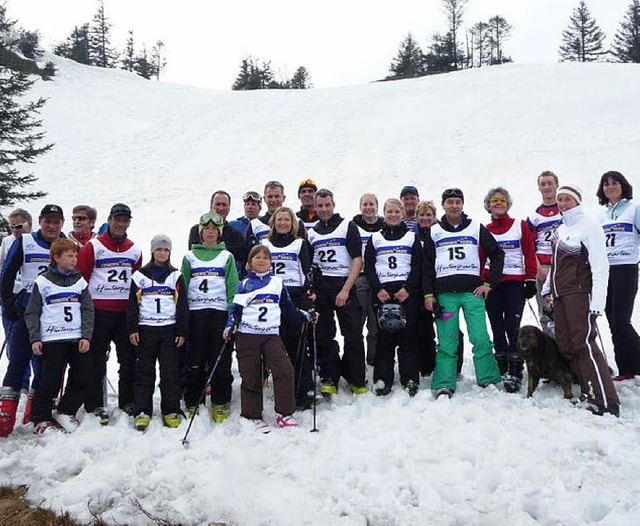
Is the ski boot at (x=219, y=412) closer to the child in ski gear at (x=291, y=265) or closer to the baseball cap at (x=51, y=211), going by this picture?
the child in ski gear at (x=291, y=265)

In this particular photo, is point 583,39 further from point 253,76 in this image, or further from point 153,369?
point 153,369

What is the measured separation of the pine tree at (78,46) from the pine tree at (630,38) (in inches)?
2366

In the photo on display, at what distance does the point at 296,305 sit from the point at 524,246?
117 inches

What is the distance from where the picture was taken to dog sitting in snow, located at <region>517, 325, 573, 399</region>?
536 cm

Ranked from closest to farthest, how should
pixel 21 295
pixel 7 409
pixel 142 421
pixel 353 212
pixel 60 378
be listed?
1. pixel 142 421
2. pixel 7 409
3. pixel 60 378
4. pixel 21 295
5. pixel 353 212

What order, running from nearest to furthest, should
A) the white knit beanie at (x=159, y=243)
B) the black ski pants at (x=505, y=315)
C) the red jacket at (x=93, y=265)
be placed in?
the white knit beanie at (x=159, y=243) → the red jacket at (x=93, y=265) → the black ski pants at (x=505, y=315)

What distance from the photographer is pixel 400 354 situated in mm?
5930

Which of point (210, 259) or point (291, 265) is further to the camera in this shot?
point (291, 265)

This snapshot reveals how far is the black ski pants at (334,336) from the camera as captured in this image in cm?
596

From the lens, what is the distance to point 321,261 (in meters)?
6.30

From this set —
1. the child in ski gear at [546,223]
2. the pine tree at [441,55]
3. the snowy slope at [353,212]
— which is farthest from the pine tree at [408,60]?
the child in ski gear at [546,223]

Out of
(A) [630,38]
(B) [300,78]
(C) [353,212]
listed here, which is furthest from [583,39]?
(C) [353,212]

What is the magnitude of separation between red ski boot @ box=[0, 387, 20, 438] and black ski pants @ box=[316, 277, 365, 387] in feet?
11.1

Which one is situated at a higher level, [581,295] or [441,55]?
[441,55]
